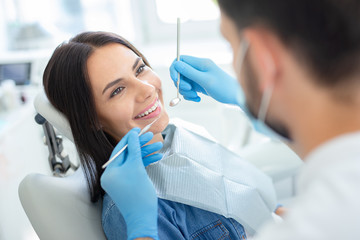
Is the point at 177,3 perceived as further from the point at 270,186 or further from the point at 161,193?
the point at 161,193

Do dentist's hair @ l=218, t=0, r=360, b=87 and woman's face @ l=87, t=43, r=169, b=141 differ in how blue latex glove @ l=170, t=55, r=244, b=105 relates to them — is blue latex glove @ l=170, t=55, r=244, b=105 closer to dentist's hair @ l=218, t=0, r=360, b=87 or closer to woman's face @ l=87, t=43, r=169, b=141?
woman's face @ l=87, t=43, r=169, b=141

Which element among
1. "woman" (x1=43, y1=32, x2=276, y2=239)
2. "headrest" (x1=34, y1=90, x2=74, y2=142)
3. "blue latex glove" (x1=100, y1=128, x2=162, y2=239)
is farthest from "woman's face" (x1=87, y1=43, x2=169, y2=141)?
"blue latex glove" (x1=100, y1=128, x2=162, y2=239)

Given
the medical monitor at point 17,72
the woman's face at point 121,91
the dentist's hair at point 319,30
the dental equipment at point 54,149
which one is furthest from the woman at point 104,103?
the medical monitor at point 17,72

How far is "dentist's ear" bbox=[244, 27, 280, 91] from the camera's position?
715 mm

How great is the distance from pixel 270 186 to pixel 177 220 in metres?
0.54

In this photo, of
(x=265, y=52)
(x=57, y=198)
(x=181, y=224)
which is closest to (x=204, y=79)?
(x=181, y=224)

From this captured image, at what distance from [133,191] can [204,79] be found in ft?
1.92

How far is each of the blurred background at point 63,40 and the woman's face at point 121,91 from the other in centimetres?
91

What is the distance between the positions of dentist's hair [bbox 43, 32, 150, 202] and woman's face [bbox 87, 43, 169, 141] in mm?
30

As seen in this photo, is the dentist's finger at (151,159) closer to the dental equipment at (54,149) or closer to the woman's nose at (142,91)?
the woman's nose at (142,91)

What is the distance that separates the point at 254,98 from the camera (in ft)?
2.60

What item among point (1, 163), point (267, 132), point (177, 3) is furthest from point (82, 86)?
point (177, 3)

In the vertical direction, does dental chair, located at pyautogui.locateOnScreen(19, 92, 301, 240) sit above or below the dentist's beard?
below

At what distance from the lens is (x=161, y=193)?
1.35 m
